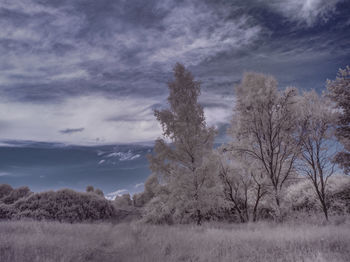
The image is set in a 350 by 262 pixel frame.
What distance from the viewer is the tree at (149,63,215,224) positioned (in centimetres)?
1360

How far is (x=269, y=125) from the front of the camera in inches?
591

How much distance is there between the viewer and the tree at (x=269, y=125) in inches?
574

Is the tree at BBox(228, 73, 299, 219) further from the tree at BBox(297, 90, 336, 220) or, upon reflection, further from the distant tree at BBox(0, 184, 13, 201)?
the distant tree at BBox(0, 184, 13, 201)

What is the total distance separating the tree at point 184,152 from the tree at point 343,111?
30.1 feet

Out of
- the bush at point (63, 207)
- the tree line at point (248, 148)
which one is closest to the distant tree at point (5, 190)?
the bush at point (63, 207)

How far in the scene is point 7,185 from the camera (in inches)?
1054

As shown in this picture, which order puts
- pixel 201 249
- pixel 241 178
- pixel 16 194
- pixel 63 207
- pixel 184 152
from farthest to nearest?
pixel 16 194 < pixel 63 207 < pixel 241 178 < pixel 184 152 < pixel 201 249

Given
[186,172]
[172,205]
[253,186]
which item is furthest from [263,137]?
[172,205]

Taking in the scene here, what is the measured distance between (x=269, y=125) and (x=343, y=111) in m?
5.71

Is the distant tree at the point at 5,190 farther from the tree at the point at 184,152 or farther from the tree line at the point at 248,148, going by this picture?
the tree at the point at 184,152

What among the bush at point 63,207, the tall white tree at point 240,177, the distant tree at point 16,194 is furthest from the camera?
the distant tree at point 16,194

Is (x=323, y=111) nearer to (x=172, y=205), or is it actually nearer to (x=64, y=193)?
(x=172, y=205)

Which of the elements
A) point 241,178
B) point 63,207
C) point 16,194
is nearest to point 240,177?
point 241,178

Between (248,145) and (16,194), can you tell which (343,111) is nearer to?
(248,145)
